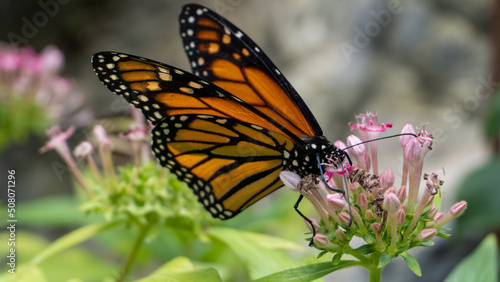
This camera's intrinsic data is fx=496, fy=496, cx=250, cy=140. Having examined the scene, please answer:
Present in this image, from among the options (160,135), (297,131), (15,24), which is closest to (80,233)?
(160,135)

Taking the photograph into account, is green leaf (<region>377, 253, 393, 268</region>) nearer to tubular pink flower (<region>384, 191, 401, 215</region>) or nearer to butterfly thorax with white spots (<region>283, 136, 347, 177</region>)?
tubular pink flower (<region>384, 191, 401, 215</region>)

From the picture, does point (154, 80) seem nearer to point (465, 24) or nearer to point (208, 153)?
point (208, 153)
